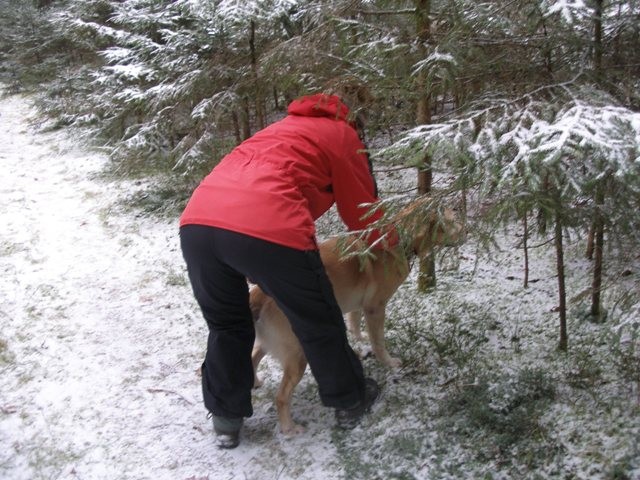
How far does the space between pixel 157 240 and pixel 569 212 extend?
18.5 feet

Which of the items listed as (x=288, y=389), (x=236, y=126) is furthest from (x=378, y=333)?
(x=236, y=126)

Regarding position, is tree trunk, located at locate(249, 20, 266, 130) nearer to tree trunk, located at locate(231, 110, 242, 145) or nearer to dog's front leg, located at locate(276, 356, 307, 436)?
tree trunk, located at locate(231, 110, 242, 145)

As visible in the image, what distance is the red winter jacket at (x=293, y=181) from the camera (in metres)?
2.74

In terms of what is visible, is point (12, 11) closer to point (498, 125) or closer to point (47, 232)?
point (47, 232)

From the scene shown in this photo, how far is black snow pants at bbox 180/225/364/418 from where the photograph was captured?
2785 mm

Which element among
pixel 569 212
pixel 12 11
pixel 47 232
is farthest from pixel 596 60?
pixel 12 11

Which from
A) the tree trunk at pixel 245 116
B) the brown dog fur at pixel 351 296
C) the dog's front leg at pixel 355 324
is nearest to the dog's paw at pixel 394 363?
the brown dog fur at pixel 351 296

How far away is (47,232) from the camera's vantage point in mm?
7621

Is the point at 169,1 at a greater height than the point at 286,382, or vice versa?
the point at 169,1

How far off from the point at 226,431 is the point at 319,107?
7.10ft

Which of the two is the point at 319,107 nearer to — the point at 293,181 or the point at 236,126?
the point at 293,181

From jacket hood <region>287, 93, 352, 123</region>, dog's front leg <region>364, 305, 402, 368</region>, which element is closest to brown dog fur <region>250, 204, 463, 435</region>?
dog's front leg <region>364, 305, 402, 368</region>

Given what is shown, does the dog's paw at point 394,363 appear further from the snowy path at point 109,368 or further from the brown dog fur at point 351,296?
the snowy path at point 109,368

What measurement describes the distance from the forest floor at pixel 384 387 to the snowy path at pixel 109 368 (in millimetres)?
15
